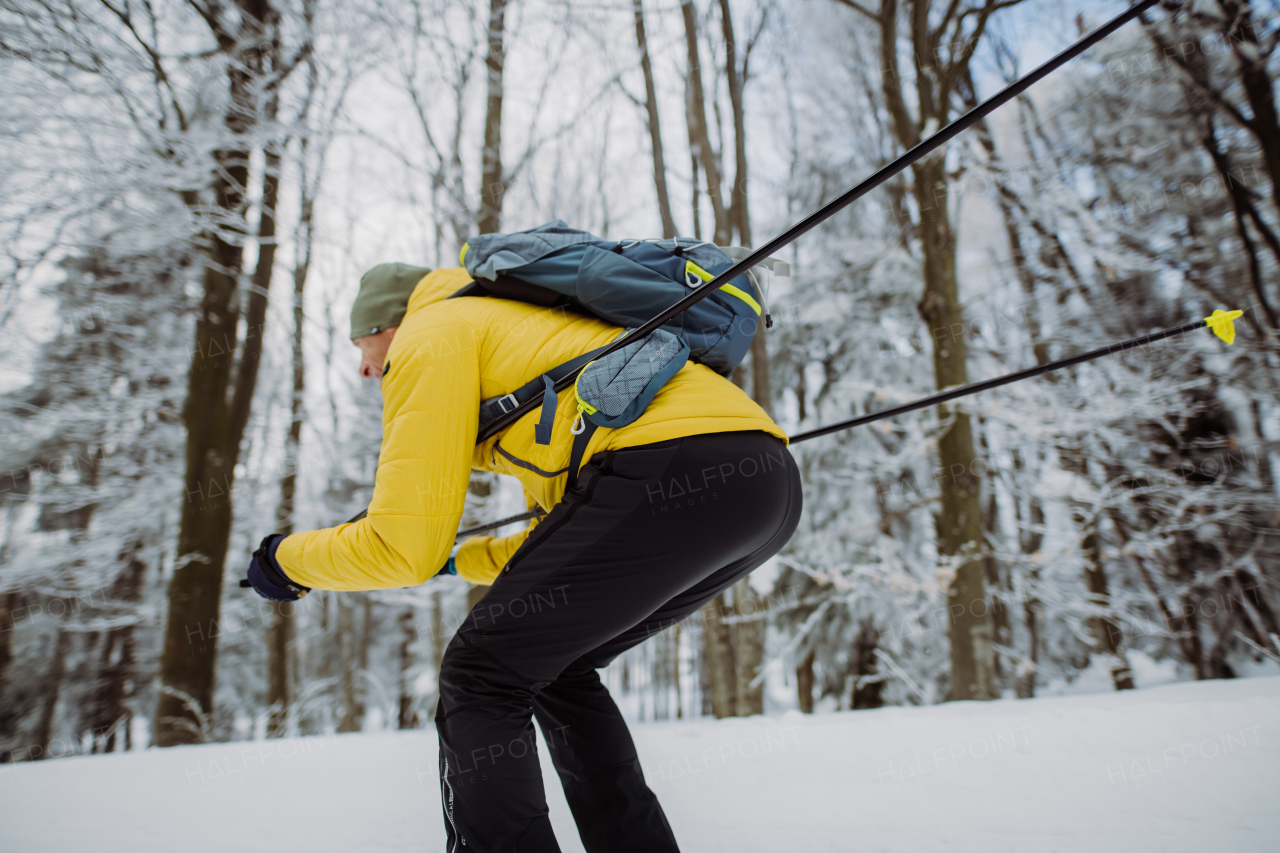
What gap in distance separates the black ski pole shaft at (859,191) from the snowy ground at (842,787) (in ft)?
4.29

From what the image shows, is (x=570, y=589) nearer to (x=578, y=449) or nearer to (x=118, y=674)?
(x=578, y=449)

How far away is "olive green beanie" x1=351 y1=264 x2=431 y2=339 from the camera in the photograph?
1.43m

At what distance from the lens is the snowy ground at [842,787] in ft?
5.28

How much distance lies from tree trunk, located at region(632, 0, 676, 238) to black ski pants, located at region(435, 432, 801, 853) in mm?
5047

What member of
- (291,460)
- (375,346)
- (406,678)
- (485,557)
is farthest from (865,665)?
(375,346)

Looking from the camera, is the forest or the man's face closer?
the man's face

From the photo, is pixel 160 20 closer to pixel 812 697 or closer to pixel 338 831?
pixel 338 831

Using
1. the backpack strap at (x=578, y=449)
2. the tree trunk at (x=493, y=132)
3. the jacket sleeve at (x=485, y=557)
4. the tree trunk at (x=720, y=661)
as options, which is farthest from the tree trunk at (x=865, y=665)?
the backpack strap at (x=578, y=449)

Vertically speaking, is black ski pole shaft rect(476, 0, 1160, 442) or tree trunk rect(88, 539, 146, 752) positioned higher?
black ski pole shaft rect(476, 0, 1160, 442)

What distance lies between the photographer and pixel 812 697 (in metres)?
8.40

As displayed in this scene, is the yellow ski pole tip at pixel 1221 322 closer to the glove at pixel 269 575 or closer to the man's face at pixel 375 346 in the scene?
the man's face at pixel 375 346

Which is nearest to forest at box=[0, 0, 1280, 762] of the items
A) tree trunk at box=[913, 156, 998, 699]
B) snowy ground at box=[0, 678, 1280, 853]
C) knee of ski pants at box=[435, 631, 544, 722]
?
tree trunk at box=[913, 156, 998, 699]

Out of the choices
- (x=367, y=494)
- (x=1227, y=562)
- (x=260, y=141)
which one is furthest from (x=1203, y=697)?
(x=367, y=494)

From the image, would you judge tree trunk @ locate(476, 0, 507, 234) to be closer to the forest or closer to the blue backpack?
the forest
